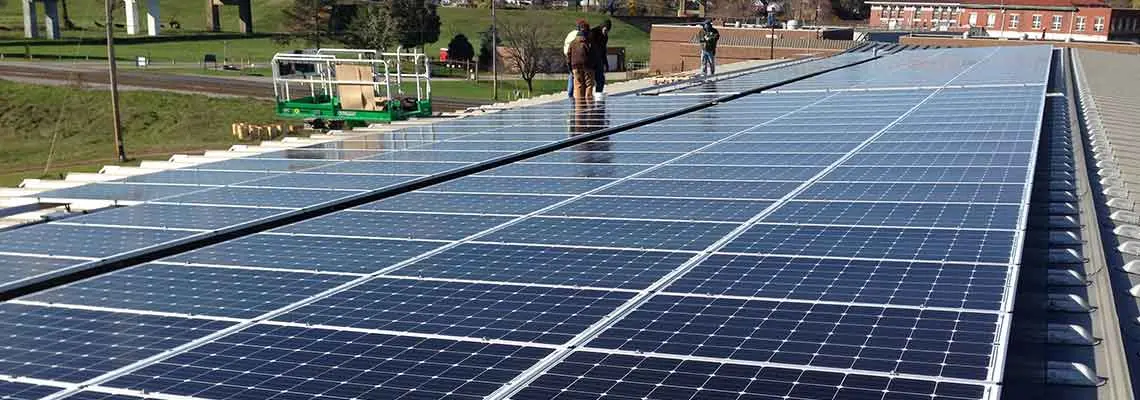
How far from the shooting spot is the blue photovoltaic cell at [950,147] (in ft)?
47.3

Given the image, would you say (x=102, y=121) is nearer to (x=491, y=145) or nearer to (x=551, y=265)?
(x=491, y=145)

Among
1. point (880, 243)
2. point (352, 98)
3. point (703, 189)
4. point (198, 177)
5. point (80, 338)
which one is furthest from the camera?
point (352, 98)

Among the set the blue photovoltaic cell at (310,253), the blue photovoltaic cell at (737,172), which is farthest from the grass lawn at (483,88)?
the blue photovoltaic cell at (310,253)

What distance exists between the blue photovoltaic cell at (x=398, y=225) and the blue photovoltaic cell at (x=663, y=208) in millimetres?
942

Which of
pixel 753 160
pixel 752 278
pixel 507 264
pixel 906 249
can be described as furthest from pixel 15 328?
pixel 753 160

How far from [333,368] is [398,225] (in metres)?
4.55

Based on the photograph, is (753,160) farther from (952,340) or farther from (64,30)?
(64,30)

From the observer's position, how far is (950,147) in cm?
1488

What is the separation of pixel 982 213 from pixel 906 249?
1.69 metres

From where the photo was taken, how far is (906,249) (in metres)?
8.77

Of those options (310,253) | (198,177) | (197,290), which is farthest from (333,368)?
(198,177)

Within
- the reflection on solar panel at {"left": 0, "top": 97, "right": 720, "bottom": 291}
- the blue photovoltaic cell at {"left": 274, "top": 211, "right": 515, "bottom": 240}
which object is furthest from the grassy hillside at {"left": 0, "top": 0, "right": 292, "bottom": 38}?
the blue photovoltaic cell at {"left": 274, "top": 211, "right": 515, "bottom": 240}

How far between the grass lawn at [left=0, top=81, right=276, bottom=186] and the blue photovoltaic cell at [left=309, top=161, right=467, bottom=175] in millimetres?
39727

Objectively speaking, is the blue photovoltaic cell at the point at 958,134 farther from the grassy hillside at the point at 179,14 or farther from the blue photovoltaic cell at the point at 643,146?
the grassy hillside at the point at 179,14
